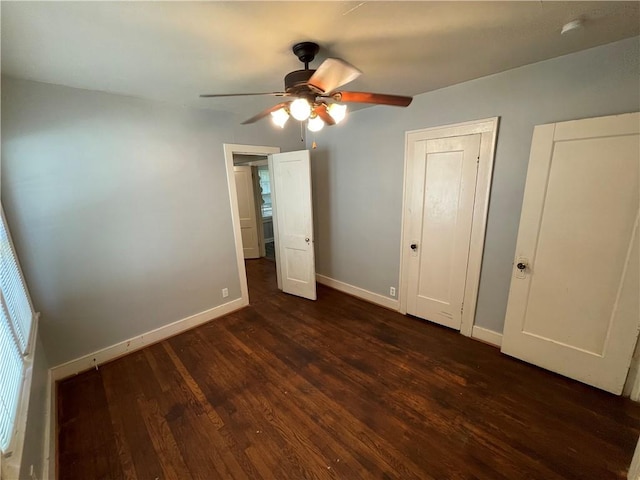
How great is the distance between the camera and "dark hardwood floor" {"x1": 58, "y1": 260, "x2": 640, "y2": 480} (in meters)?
1.52

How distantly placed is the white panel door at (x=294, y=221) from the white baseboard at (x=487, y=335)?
1901mm

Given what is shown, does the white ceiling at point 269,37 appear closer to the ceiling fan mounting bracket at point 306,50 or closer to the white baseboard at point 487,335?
the ceiling fan mounting bracket at point 306,50

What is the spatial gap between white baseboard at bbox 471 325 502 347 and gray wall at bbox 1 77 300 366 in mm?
2880

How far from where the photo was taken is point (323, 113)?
178 centimetres

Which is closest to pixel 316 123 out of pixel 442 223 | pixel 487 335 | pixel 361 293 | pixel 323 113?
pixel 323 113

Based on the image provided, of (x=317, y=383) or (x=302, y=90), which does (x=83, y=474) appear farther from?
(x=302, y=90)

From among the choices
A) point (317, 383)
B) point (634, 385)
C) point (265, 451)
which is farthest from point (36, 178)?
point (634, 385)

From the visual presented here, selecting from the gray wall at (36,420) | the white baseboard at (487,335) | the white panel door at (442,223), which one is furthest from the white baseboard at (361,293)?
the gray wall at (36,420)

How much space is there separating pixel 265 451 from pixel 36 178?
8.49ft

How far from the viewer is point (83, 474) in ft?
5.00

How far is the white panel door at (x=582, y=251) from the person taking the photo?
1.74m

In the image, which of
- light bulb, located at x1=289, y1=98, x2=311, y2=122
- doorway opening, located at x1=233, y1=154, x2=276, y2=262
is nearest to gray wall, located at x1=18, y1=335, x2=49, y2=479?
light bulb, located at x1=289, y1=98, x2=311, y2=122

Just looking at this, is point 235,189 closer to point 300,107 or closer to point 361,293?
point 300,107

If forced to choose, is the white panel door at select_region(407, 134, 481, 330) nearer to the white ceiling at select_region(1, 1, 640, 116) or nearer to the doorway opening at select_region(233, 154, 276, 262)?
the white ceiling at select_region(1, 1, 640, 116)
